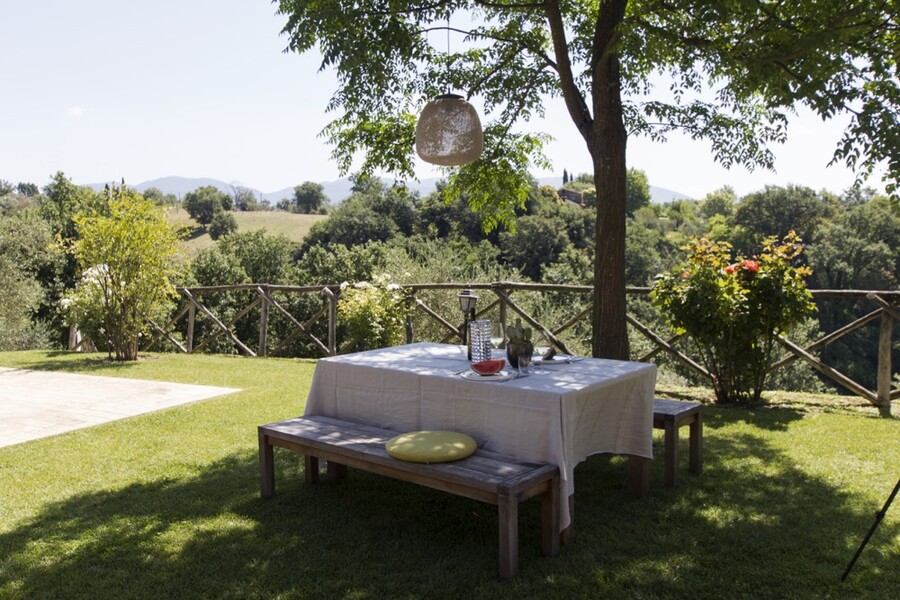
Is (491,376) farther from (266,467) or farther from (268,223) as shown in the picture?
(268,223)

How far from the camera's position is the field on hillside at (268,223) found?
37.8 m

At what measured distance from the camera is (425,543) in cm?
261

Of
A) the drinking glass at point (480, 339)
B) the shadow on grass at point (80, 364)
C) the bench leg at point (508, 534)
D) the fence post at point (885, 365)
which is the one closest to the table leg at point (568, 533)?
the bench leg at point (508, 534)

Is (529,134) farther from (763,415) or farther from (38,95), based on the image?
(38,95)

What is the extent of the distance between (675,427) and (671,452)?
133 millimetres

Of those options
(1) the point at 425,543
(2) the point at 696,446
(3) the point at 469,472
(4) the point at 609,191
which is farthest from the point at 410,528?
(4) the point at 609,191

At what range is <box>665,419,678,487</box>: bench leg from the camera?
3.15 metres

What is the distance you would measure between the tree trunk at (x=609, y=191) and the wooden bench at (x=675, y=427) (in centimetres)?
128

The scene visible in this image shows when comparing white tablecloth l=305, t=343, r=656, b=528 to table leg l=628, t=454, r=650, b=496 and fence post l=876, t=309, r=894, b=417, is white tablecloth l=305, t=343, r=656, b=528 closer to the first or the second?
table leg l=628, t=454, r=650, b=496

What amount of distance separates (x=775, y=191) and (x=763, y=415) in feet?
105

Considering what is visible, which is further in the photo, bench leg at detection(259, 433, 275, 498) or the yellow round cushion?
bench leg at detection(259, 433, 275, 498)

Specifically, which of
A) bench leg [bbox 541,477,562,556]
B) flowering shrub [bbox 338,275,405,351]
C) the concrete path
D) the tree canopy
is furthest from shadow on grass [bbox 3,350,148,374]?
bench leg [bbox 541,477,562,556]

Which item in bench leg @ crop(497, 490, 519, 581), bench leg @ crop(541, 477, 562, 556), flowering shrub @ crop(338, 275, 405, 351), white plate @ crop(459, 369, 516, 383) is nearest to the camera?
bench leg @ crop(497, 490, 519, 581)

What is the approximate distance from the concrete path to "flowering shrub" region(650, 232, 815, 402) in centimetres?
389
